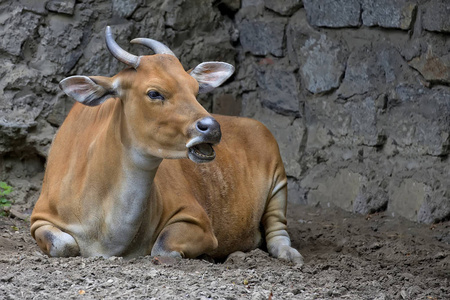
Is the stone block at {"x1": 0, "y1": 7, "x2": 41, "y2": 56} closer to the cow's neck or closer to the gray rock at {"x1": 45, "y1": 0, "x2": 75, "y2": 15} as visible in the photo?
the gray rock at {"x1": 45, "y1": 0, "x2": 75, "y2": 15}

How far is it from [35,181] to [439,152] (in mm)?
3160

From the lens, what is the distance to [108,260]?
4094 millimetres

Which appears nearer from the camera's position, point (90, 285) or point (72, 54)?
point (90, 285)

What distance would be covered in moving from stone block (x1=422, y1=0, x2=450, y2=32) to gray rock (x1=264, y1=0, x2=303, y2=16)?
4.66ft

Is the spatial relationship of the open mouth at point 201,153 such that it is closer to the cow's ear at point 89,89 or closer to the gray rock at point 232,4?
the cow's ear at point 89,89

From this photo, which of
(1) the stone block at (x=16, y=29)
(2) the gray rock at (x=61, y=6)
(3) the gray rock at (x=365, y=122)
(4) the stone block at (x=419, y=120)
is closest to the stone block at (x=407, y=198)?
(4) the stone block at (x=419, y=120)

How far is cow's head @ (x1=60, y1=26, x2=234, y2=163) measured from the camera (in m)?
3.85

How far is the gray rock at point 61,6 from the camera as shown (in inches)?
237

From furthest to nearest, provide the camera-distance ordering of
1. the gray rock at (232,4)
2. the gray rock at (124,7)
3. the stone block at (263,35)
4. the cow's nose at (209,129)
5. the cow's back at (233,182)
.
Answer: the gray rock at (232,4), the stone block at (263,35), the gray rock at (124,7), the cow's back at (233,182), the cow's nose at (209,129)

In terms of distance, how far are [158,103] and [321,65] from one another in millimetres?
2642

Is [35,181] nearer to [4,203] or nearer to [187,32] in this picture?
[4,203]

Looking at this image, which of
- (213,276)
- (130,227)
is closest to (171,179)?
(130,227)

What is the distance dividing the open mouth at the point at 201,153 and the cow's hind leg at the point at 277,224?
4.58ft

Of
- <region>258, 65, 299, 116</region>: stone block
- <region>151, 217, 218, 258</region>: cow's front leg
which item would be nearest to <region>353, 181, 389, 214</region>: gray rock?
<region>258, 65, 299, 116</region>: stone block
